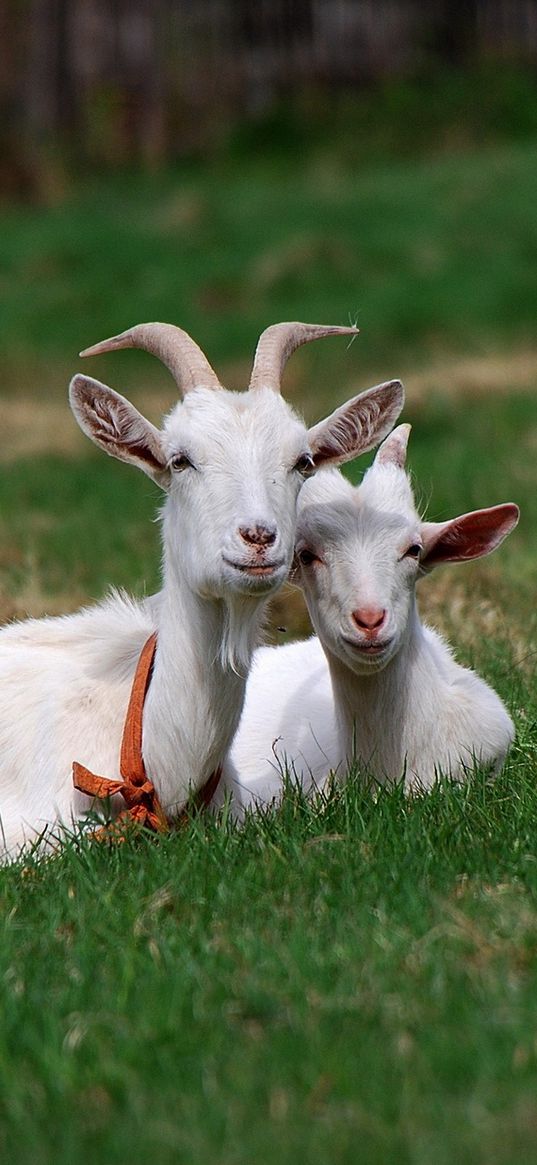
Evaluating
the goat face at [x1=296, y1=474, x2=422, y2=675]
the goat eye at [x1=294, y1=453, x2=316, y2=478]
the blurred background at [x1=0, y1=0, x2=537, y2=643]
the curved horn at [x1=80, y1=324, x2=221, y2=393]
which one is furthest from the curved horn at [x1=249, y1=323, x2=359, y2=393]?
the blurred background at [x1=0, y1=0, x2=537, y2=643]

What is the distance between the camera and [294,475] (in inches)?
175

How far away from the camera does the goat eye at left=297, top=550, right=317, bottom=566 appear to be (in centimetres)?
479

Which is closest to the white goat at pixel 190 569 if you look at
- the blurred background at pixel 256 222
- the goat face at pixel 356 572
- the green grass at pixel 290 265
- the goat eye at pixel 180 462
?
the goat eye at pixel 180 462

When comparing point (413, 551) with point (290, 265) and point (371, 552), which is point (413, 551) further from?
point (290, 265)

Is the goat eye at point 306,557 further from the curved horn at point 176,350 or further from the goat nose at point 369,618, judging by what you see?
the curved horn at point 176,350

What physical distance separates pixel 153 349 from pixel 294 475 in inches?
22.4

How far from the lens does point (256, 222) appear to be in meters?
17.9

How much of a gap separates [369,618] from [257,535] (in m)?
0.51

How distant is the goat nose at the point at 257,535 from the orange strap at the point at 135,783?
74cm

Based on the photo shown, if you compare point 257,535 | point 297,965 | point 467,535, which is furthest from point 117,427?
Result: point 297,965

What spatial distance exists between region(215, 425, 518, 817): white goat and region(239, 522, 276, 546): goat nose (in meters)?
Answer: 0.49

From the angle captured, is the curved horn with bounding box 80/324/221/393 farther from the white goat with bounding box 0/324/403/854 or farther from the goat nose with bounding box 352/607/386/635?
the goat nose with bounding box 352/607/386/635

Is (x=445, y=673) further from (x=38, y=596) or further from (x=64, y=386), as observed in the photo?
(x=64, y=386)

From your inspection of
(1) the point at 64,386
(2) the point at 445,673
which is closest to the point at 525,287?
(1) the point at 64,386
